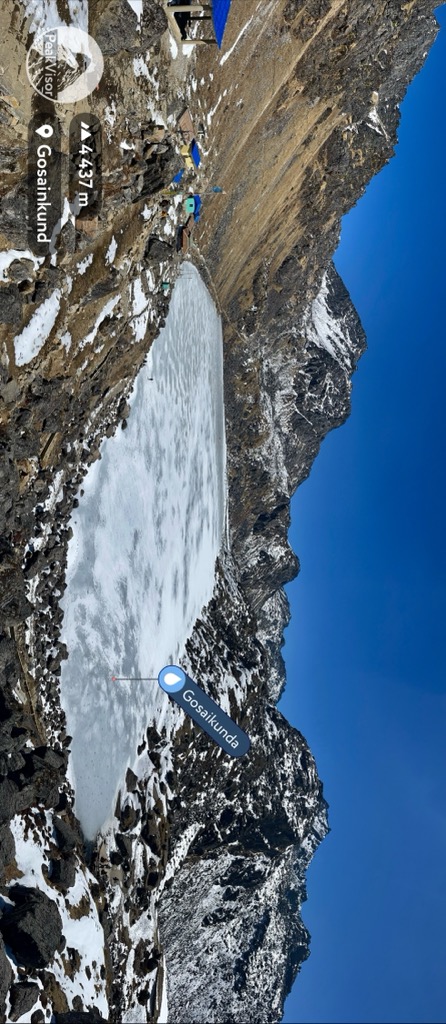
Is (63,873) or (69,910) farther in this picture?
(69,910)

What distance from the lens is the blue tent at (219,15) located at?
19.2 m

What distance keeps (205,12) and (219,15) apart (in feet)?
1.57

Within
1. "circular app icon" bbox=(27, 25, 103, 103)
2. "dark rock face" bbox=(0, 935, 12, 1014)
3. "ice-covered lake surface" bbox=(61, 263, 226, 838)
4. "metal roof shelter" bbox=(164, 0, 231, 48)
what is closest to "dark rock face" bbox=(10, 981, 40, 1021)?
"dark rock face" bbox=(0, 935, 12, 1014)

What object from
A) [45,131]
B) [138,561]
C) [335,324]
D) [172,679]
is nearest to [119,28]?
[45,131]

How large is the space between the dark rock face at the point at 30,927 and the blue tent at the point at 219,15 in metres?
21.6

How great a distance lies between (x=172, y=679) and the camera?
51.9ft

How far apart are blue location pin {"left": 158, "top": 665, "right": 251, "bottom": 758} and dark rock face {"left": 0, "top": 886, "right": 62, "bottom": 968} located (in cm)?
481

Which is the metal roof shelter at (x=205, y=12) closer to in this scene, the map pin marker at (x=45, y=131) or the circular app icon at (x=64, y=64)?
the circular app icon at (x=64, y=64)

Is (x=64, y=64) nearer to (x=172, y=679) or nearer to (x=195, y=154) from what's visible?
(x=195, y=154)

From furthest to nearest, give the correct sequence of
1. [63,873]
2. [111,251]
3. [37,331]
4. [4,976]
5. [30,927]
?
[111,251], [63,873], [37,331], [30,927], [4,976]

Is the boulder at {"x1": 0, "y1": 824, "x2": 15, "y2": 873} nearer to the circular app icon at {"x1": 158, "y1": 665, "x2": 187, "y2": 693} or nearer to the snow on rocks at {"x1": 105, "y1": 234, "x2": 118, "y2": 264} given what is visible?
the circular app icon at {"x1": 158, "y1": 665, "x2": 187, "y2": 693}

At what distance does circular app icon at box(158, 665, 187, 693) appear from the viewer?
51.5 ft

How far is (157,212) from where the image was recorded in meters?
19.3

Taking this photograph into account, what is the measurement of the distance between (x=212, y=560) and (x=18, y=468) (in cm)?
1514
